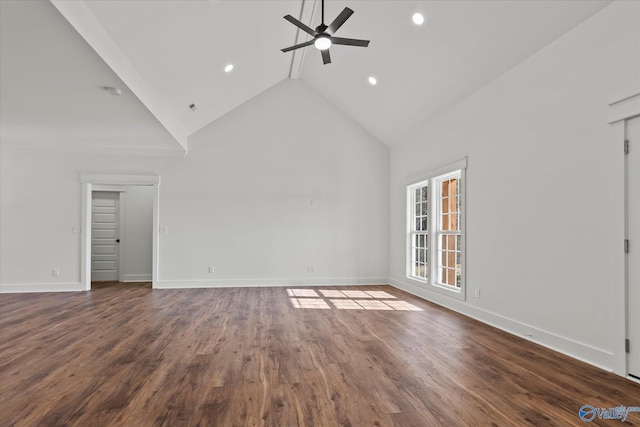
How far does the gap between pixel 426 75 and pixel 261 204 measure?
159 inches

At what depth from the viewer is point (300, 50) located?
656 cm

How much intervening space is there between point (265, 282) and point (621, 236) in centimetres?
593

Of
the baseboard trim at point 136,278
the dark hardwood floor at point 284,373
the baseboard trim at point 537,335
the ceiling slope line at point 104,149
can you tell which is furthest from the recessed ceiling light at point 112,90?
the baseboard trim at point 136,278

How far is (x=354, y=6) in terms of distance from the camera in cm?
487

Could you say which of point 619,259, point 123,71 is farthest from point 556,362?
point 123,71

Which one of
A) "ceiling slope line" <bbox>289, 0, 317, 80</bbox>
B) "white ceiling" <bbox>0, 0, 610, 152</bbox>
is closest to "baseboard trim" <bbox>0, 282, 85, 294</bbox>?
"white ceiling" <bbox>0, 0, 610, 152</bbox>

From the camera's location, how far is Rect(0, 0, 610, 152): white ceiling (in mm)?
3273

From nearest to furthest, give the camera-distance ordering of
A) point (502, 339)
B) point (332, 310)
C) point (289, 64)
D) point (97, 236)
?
point (502, 339) < point (332, 310) < point (289, 64) < point (97, 236)

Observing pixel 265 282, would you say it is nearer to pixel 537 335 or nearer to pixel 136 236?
pixel 136 236

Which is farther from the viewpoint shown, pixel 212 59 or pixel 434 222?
pixel 434 222

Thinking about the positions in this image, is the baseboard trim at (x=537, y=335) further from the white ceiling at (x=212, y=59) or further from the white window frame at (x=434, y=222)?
the white ceiling at (x=212, y=59)

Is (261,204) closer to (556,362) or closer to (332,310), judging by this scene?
(332,310)

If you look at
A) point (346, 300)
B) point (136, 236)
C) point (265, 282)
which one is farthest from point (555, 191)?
point (136, 236)

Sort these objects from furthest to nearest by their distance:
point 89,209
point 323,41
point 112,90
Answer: point 89,209 < point 112,90 < point 323,41
